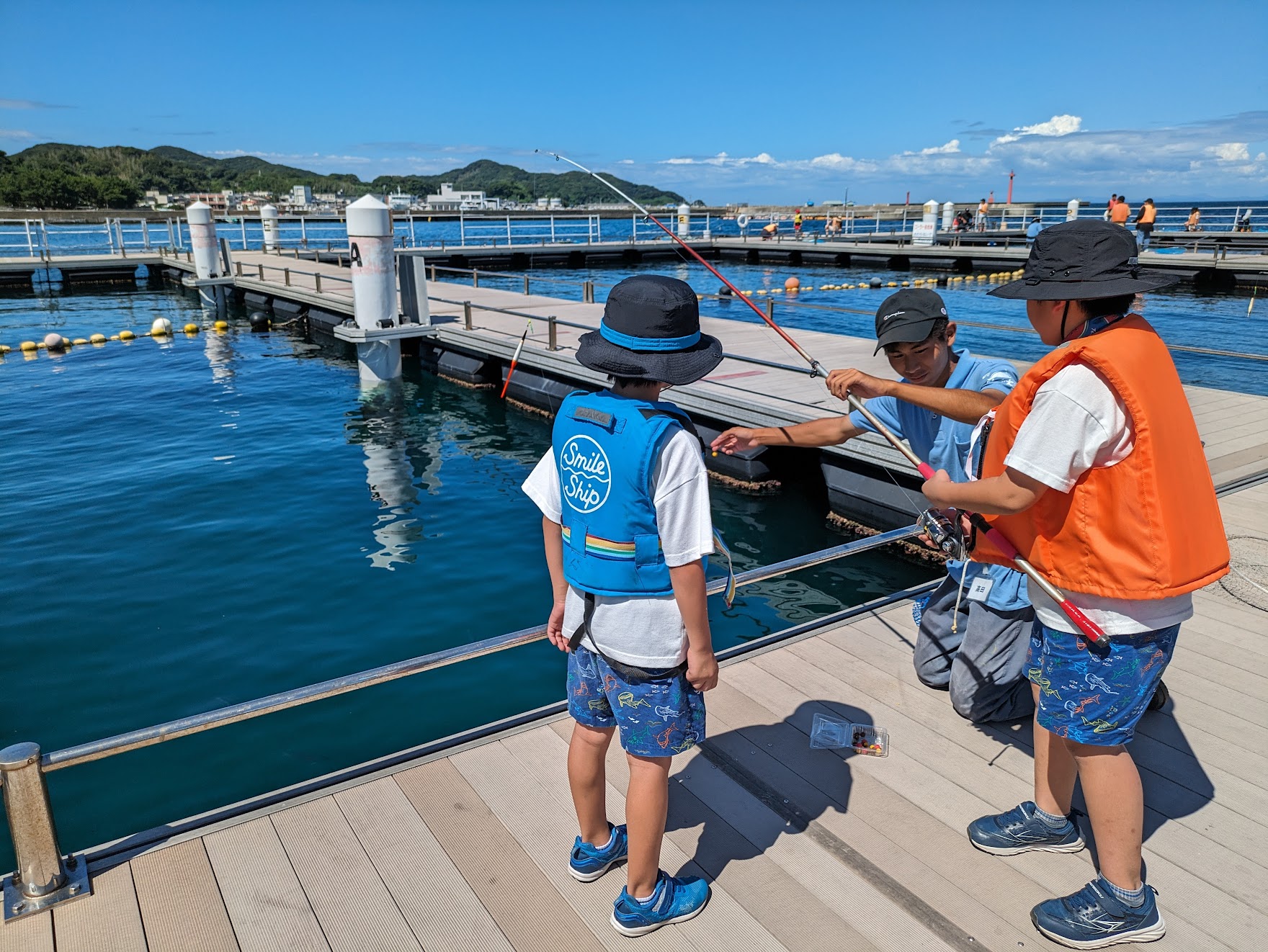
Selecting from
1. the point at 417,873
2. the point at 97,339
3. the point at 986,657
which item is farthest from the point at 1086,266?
the point at 97,339

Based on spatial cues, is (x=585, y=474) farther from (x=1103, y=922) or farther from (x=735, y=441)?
(x=1103, y=922)

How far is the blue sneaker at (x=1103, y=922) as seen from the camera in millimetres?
2502

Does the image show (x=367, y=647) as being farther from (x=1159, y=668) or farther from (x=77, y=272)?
(x=77, y=272)

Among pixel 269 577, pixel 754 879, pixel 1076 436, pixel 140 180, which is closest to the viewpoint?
pixel 1076 436

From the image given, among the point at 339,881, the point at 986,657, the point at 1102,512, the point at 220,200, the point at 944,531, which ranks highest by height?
the point at 220,200

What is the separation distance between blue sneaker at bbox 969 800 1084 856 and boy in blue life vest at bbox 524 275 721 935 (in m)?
1.28

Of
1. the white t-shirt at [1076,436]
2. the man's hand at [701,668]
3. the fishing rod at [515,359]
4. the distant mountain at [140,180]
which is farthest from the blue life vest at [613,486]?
the distant mountain at [140,180]

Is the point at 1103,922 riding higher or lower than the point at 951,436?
lower

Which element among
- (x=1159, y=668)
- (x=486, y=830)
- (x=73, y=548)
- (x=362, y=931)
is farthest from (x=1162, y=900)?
(x=73, y=548)

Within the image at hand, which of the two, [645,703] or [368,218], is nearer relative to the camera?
[645,703]

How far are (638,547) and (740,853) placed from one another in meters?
1.45

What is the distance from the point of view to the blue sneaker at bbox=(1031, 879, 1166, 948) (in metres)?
2.50

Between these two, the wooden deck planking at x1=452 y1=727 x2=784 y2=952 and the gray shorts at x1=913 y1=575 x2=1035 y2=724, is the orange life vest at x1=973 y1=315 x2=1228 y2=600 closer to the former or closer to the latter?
the gray shorts at x1=913 y1=575 x2=1035 y2=724

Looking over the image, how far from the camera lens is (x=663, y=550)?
7.41ft
